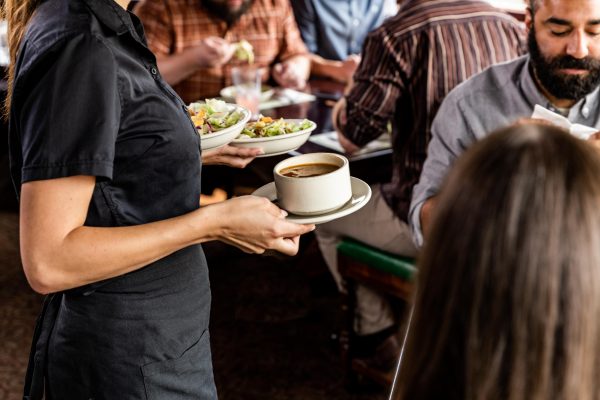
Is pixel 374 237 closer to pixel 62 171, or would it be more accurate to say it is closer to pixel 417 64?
pixel 417 64

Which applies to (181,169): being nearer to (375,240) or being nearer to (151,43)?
(375,240)

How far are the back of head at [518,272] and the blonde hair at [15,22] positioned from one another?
0.84 metres

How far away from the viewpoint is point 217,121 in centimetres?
162

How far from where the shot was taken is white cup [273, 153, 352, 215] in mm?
1355

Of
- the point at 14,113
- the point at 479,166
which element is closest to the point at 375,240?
the point at 14,113

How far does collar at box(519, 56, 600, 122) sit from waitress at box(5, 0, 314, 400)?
96cm

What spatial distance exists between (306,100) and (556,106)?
1408 millimetres

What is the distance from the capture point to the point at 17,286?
355 centimetres

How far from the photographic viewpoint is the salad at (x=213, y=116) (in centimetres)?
156

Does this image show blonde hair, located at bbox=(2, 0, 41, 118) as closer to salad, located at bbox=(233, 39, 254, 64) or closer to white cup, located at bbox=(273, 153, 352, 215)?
white cup, located at bbox=(273, 153, 352, 215)

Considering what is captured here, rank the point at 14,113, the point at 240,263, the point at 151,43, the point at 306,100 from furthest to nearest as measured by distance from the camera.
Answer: the point at 240,263, the point at 151,43, the point at 306,100, the point at 14,113

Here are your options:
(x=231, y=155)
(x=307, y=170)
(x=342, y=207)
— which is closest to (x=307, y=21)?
(x=231, y=155)

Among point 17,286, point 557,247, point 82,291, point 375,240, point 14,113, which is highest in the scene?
point 557,247

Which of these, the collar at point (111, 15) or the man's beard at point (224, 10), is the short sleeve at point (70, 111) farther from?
the man's beard at point (224, 10)
